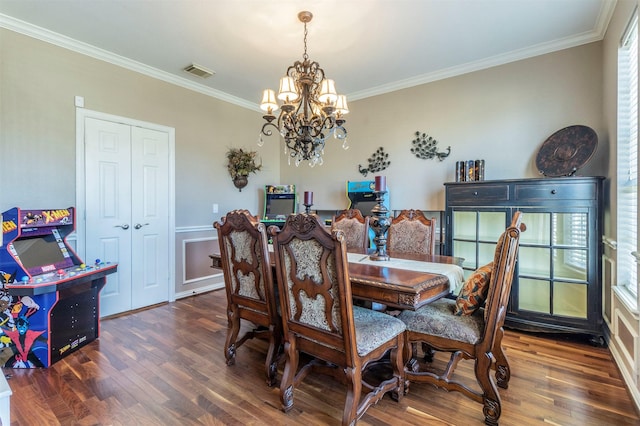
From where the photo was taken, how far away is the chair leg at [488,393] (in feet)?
5.48

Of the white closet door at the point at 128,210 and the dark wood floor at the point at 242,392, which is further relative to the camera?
the white closet door at the point at 128,210

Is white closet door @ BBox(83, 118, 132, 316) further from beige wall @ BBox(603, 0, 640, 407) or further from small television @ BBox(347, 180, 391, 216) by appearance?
beige wall @ BBox(603, 0, 640, 407)

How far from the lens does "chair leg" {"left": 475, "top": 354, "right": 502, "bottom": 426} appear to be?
1.67 m

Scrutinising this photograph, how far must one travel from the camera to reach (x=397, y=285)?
166 cm

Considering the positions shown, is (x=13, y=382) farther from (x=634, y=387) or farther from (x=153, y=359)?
(x=634, y=387)

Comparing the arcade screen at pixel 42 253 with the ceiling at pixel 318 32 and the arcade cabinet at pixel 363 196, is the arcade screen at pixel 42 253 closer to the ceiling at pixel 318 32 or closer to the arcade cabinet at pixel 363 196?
the ceiling at pixel 318 32

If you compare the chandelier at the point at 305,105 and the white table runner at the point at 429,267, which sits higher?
the chandelier at the point at 305,105

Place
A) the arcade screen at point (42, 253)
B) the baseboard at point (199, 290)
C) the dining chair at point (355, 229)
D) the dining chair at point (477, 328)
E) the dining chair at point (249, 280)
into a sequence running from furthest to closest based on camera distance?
the baseboard at point (199, 290) → the dining chair at point (355, 229) → the arcade screen at point (42, 253) → the dining chair at point (249, 280) → the dining chair at point (477, 328)

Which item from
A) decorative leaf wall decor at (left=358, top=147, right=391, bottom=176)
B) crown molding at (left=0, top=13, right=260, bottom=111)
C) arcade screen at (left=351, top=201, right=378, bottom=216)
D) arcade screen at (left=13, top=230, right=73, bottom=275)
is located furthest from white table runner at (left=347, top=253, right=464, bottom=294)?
crown molding at (left=0, top=13, right=260, bottom=111)

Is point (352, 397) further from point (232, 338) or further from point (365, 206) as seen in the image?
point (365, 206)

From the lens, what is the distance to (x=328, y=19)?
8.88 feet

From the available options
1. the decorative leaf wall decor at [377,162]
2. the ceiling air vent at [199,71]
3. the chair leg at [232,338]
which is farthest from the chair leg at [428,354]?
the ceiling air vent at [199,71]

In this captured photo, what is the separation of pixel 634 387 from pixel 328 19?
133 inches

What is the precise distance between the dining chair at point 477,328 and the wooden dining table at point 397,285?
0.15m
